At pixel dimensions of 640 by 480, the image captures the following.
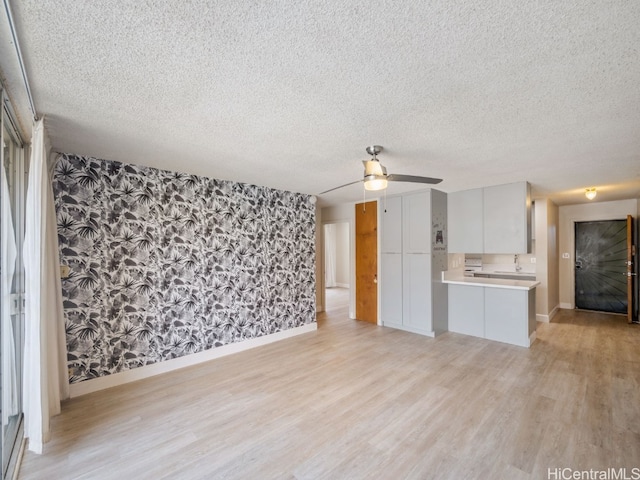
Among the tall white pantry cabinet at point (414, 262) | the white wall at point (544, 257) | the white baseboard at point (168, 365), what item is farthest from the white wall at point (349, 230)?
the white wall at point (544, 257)

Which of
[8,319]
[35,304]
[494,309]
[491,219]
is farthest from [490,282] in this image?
[8,319]

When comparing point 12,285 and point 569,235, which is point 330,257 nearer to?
point 569,235

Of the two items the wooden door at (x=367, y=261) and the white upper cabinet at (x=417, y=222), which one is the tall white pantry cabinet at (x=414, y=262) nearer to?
the white upper cabinet at (x=417, y=222)

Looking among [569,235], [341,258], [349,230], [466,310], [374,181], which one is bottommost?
[466,310]

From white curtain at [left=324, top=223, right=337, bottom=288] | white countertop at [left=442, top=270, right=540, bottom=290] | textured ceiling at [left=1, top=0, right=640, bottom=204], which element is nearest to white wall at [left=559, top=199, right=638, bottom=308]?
white countertop at [left=442, top=270, right=540, bottom=290]

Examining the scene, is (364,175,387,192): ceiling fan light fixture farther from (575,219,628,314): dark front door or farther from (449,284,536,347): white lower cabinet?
(575,219,628,314): dark front door

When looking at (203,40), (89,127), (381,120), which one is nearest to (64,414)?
(89,127)

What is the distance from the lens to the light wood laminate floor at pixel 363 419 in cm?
201

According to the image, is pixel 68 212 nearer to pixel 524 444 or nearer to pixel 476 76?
pixel 476 76

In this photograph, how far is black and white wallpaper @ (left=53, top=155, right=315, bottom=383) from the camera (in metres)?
3.04

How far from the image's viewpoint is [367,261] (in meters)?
5.90

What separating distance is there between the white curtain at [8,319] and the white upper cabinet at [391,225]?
4.92 meters

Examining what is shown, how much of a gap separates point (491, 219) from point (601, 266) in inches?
157

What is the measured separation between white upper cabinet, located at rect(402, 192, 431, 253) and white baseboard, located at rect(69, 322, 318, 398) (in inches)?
102
